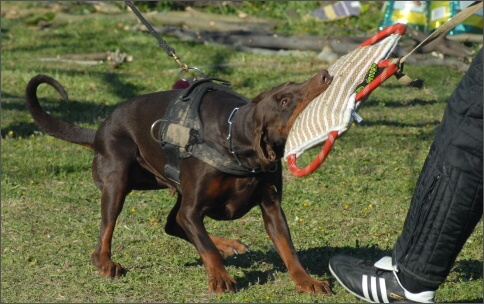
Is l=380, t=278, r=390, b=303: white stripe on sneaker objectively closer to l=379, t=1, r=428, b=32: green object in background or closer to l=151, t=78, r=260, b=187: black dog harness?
l=151, t=78, r=260, b=187: black dog harness

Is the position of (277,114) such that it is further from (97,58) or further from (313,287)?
(97,58)

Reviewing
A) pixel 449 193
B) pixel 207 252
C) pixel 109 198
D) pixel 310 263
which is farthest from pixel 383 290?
pixel 109 198

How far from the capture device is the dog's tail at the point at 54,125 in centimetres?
565

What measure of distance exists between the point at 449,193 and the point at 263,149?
1066mm

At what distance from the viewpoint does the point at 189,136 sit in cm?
479

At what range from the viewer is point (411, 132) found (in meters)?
8.41

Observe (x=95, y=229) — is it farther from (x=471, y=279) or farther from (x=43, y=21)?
(x=43, y=21)

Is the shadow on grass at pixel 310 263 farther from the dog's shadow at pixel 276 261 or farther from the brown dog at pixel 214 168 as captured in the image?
the brown dog at pixel 214 168

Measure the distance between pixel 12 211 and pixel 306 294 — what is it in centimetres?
271

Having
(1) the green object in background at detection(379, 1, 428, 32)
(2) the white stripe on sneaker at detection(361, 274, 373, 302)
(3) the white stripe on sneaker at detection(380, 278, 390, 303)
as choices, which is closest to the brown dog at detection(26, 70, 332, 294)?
(2) the white stripe on sneaker at detection(361, 274, 373, 302)

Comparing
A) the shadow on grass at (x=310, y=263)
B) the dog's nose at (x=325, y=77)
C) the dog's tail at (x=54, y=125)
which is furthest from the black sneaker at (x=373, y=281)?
the dog's tail at (x=54, y=125)

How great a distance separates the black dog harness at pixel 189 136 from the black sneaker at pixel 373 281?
668 millimetres

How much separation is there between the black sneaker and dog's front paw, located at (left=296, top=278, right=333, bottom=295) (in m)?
0.19

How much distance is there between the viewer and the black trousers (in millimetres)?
3672
